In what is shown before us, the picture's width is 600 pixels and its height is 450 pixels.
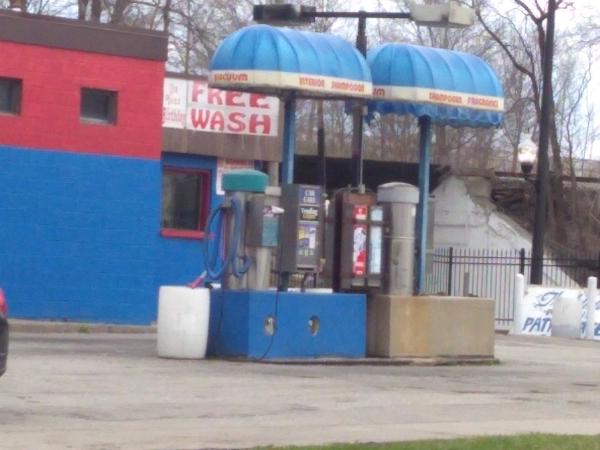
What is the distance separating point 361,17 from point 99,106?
5894 mm

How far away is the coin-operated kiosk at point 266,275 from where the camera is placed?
17938mm

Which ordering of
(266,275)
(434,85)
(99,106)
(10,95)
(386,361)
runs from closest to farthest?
(266,275) → (386,361) → (434,85) → (10,95) → (99,106)

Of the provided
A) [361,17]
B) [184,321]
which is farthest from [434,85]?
[184,321]

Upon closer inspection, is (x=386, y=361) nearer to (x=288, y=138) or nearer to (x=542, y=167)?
(x=288, y=138)

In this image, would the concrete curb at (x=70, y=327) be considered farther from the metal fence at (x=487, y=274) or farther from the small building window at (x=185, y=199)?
the metal fence at (x=487, y=274)

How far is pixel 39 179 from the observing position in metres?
23.4

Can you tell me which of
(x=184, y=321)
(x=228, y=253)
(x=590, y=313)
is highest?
(x=228, y=253)

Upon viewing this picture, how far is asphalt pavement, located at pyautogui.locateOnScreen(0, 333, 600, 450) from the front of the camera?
11242 mm

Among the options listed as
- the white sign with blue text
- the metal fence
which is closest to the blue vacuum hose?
the white sign with blue text

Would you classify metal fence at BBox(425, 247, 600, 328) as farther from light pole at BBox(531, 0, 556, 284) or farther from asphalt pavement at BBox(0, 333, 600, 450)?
asphalt pavement at BBox(0, 333, 600, 450)

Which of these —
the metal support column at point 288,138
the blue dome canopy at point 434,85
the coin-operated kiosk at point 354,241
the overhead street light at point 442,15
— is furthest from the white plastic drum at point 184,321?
the overhead street light at point 442,15

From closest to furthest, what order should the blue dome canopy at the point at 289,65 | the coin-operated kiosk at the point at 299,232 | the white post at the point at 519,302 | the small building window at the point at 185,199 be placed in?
the coin-operated kiosk at the point at 299,232, the blue dome canopy at the point at 289,65, the small building window at the point at 185,199, the white post at the point at 519,302

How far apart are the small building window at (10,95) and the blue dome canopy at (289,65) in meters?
5.29

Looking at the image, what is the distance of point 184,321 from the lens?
17.7m
